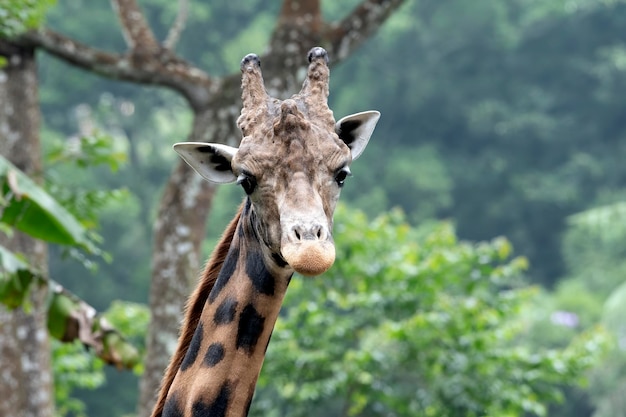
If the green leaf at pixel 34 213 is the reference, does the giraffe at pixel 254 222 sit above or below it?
below

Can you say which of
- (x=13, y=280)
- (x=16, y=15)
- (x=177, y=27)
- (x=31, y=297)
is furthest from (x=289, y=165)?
(x=177, y=27)

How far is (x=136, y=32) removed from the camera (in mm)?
11953

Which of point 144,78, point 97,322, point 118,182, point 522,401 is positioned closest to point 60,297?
point 97,322

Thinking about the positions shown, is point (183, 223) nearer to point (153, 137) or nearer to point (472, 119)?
point (153, 137)

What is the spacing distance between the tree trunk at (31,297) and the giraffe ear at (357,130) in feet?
20.6

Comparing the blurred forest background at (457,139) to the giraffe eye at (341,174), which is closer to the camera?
the giraffe eye at (341,174)

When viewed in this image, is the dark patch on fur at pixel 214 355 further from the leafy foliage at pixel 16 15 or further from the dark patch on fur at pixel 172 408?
the leafy foliage at pixel 16 15

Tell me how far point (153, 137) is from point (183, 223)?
103 ft

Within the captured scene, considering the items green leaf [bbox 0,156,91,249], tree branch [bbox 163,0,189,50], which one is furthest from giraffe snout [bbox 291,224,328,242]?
tree branch [bbox 163,0,189,50]

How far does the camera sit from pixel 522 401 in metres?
13.2

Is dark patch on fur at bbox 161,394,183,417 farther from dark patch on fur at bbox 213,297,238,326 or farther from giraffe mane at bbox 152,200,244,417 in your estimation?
dark patch on fur at bbox 213,297,238,326

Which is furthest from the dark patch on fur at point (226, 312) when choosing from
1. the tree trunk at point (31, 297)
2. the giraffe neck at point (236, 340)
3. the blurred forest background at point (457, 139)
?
the blurred forest background at point (457, 139)

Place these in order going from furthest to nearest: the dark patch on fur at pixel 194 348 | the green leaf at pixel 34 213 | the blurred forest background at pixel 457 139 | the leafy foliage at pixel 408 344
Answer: the blurred forest background at pixel 457 139 < the leafy foliage at pixel 408 344 < the green leaf at pixel 34 213 < the dark patch on fur at pixel 194 348

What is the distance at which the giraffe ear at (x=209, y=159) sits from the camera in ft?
16.3
